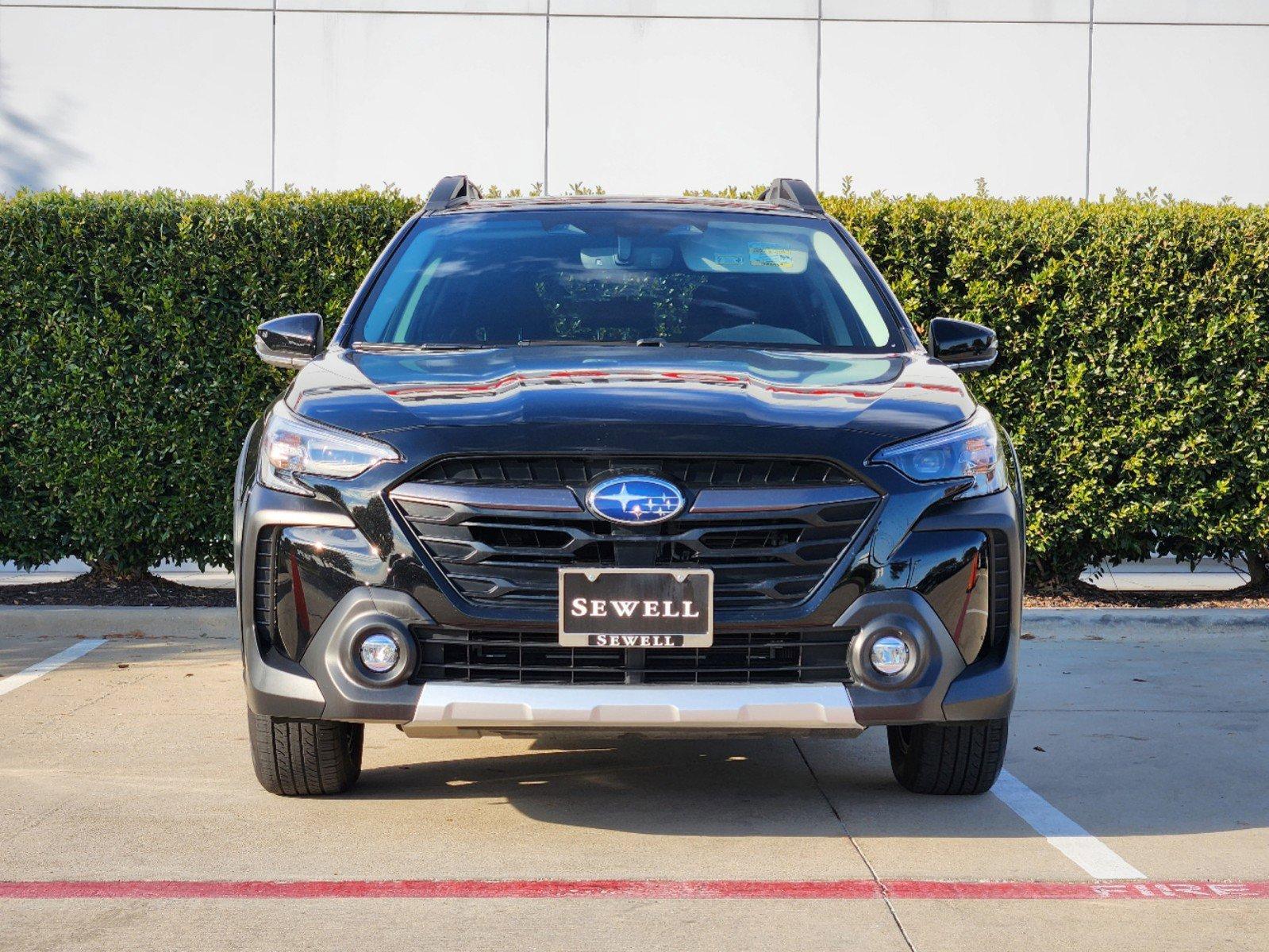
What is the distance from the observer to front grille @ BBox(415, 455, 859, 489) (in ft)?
13.5

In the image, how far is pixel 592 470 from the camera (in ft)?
13.5

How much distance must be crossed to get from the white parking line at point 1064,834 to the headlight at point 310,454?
2.05 m

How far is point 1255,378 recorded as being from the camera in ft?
28.3

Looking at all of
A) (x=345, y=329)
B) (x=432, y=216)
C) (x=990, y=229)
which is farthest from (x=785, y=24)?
(x=345, y=329)

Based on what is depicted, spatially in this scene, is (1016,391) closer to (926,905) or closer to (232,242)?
(232,242)

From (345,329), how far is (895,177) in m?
6.92

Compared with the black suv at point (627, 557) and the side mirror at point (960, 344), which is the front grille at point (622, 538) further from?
the side mirror at point (960, 344)

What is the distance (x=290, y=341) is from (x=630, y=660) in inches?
70.2

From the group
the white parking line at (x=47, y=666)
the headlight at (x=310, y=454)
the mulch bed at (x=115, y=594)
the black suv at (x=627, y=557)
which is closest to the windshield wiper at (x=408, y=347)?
the black suv at (x=627, y=557)

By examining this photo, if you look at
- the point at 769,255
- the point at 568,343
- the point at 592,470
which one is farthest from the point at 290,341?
the point at 769,255

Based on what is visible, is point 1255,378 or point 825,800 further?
point 1255,378

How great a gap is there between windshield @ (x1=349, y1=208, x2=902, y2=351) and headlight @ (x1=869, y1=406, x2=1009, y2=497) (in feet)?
2.77

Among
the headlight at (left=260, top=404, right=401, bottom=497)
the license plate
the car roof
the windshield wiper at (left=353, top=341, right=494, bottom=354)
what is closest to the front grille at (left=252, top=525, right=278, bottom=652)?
the headlight at (left=260, top=404, right=401, bottom=497)

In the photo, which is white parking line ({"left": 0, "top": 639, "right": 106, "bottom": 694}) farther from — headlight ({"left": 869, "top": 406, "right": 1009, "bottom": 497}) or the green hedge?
headlight ({"left": 869, "top": 406, "right": 1009, "bottom": 497})
